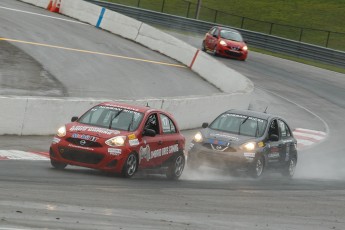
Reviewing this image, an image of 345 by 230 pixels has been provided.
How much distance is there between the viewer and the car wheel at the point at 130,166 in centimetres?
1504

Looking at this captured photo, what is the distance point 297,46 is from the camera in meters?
49.1

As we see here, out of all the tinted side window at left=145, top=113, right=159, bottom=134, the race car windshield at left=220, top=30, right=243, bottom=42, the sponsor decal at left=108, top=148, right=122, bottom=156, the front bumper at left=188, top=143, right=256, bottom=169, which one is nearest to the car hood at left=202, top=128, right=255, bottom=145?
the front bumper at left=188, top=143, right=256, bottom=169

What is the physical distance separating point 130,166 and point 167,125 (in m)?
2.07

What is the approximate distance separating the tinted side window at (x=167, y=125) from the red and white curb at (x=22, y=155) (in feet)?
7.78

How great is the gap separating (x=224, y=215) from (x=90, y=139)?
3.97 metres

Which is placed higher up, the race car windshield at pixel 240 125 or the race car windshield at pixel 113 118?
the race car windshield at pixel 113 118

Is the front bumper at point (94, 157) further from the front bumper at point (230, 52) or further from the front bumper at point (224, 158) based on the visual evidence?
the front bumper at point (230, 52)

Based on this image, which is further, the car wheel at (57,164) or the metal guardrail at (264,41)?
the metal guardrail at (264,41)

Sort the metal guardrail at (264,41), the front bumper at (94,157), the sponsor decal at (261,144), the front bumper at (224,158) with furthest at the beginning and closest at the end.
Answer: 1. the metal guardrail at (264,41)
2. the sponsor decal at (261,144)
3. the front bumper at (224,158)
4. the front bumper at (94,157)

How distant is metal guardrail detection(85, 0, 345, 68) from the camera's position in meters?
47.4

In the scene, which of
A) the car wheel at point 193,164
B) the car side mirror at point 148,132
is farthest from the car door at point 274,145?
the car side mirror at point 148,132

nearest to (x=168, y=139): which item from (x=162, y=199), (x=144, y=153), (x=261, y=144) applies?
(x=144, y=153)

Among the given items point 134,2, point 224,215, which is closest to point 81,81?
point 224,215

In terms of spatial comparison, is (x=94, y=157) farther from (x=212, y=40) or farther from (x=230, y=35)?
(x=230, y=35)
